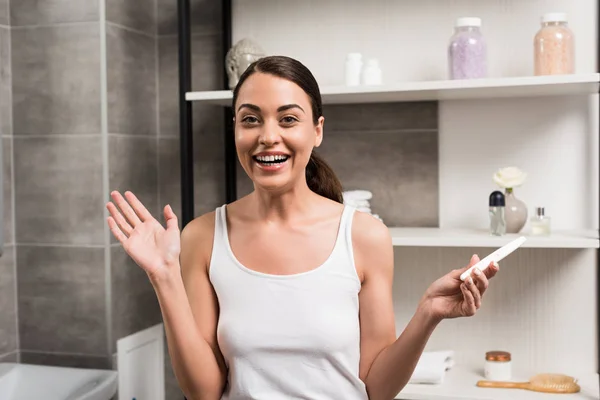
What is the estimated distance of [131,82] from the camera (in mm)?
2588

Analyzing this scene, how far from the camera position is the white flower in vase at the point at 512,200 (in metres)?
2.31

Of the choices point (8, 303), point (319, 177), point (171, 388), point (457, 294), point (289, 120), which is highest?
point (289, 120)

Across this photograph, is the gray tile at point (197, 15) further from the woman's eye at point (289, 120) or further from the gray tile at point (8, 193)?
the woman's eye at point (289, 120)

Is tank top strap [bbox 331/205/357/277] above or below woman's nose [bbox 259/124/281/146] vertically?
below

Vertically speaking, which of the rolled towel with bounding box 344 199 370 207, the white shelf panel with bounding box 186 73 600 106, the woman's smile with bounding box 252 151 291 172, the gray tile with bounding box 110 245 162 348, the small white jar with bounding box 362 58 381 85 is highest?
the small white jar with bounding box 362 58 381 85

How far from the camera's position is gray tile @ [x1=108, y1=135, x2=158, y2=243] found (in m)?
Result: 2.48

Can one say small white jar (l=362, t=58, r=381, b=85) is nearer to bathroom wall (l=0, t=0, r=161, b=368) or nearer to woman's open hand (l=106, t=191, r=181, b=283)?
bathroom wall (l=0, t=0, r=161, b=368)

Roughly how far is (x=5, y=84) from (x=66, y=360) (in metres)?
0.85

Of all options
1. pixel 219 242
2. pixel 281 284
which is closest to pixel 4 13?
pixel 219 242

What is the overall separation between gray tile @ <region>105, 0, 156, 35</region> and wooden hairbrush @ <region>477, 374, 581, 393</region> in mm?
1487

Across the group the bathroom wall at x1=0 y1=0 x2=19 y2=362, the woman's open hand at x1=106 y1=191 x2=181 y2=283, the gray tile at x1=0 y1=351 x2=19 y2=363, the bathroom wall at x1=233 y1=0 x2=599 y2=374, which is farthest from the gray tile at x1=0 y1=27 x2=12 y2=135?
the woman's open hand at x1=106 y1=191 x2=181 y2=283

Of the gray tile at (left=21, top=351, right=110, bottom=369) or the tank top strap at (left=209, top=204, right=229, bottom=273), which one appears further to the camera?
the gray tile at (left=21, top=351, right=110, bottom=369)

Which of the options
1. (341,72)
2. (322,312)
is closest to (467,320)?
(341,72)

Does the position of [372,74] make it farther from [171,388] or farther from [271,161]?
[171,388]
